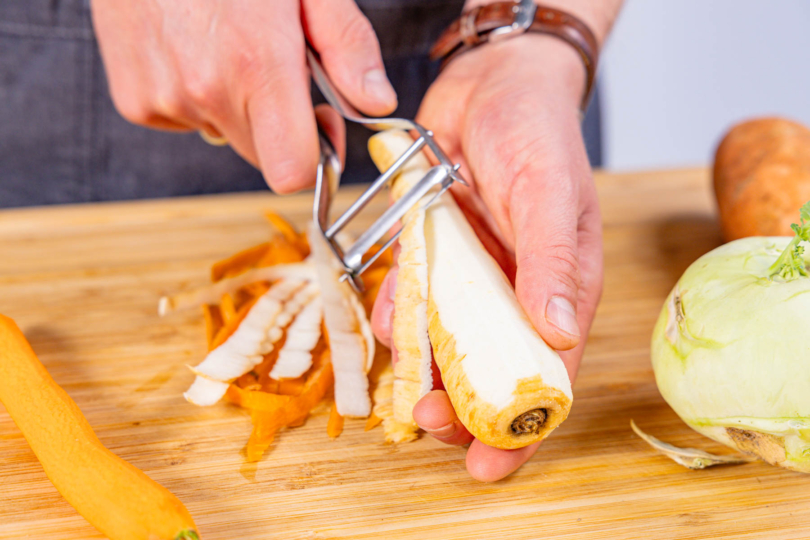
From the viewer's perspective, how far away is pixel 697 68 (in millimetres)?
3756

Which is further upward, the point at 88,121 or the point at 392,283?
the point at 392,283

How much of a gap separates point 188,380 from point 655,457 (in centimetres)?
77

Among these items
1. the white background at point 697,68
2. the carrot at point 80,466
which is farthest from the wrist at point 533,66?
the white background at point 697,68

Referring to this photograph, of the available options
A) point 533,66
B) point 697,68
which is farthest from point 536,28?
point 697,68

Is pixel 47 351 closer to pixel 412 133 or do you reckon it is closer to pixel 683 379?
pixel 412 133

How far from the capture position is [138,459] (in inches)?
35.9

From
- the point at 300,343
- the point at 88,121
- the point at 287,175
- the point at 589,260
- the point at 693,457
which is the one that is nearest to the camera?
the point at 693,457

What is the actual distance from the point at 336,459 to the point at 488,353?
303 mm

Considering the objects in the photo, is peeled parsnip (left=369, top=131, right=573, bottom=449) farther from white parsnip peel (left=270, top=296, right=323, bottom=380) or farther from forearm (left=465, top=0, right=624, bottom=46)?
forearm (left=465, top=0, right=624, bottom=46)

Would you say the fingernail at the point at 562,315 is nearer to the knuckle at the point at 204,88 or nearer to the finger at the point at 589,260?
the finger at the point at 589,260

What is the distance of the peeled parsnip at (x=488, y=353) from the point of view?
28.5 inches

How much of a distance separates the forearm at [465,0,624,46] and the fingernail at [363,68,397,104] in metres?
0.42

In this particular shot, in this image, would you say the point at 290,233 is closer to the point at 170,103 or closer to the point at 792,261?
the point at 170,103

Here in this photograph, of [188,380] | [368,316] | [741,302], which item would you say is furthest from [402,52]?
[741,302]
